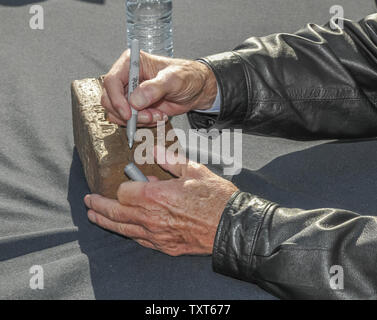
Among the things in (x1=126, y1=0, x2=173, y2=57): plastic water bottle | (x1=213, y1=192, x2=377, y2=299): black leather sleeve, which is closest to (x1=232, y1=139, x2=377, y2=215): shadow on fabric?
(x1=213, y1=192, x2=377, y2=299): black leather sleeve

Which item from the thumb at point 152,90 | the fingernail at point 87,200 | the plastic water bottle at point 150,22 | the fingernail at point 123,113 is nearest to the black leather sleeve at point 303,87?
the thumb at point 152,90

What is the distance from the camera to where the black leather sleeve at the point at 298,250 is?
0.76 metres

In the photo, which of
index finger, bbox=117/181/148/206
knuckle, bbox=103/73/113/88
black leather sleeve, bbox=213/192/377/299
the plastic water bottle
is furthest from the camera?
the plastic water bottle

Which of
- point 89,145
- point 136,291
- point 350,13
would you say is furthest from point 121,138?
point 350,13

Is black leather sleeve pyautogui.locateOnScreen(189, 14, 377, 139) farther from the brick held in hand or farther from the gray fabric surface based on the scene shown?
the brick held in hand

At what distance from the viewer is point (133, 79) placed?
38.8 inches

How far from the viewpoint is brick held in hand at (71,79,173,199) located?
920mm

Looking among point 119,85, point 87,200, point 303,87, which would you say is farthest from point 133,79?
point 303,87

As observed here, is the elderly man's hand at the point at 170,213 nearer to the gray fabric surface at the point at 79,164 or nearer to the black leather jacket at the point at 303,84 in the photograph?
the gray fabric surface at the point at 79,164

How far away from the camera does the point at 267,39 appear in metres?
1.17

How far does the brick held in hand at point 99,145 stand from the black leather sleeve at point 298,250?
0.22 m

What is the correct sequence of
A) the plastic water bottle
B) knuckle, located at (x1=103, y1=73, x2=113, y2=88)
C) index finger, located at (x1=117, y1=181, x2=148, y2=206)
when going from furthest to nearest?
the plastic water bottle, knuckle, located at (x1=103, y1=73, x2=113, y2=88), index finger, located at (x1=117, y1=181, x2=148, y2=206)

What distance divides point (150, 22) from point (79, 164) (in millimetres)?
709

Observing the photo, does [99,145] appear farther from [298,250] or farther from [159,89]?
[298,250]
